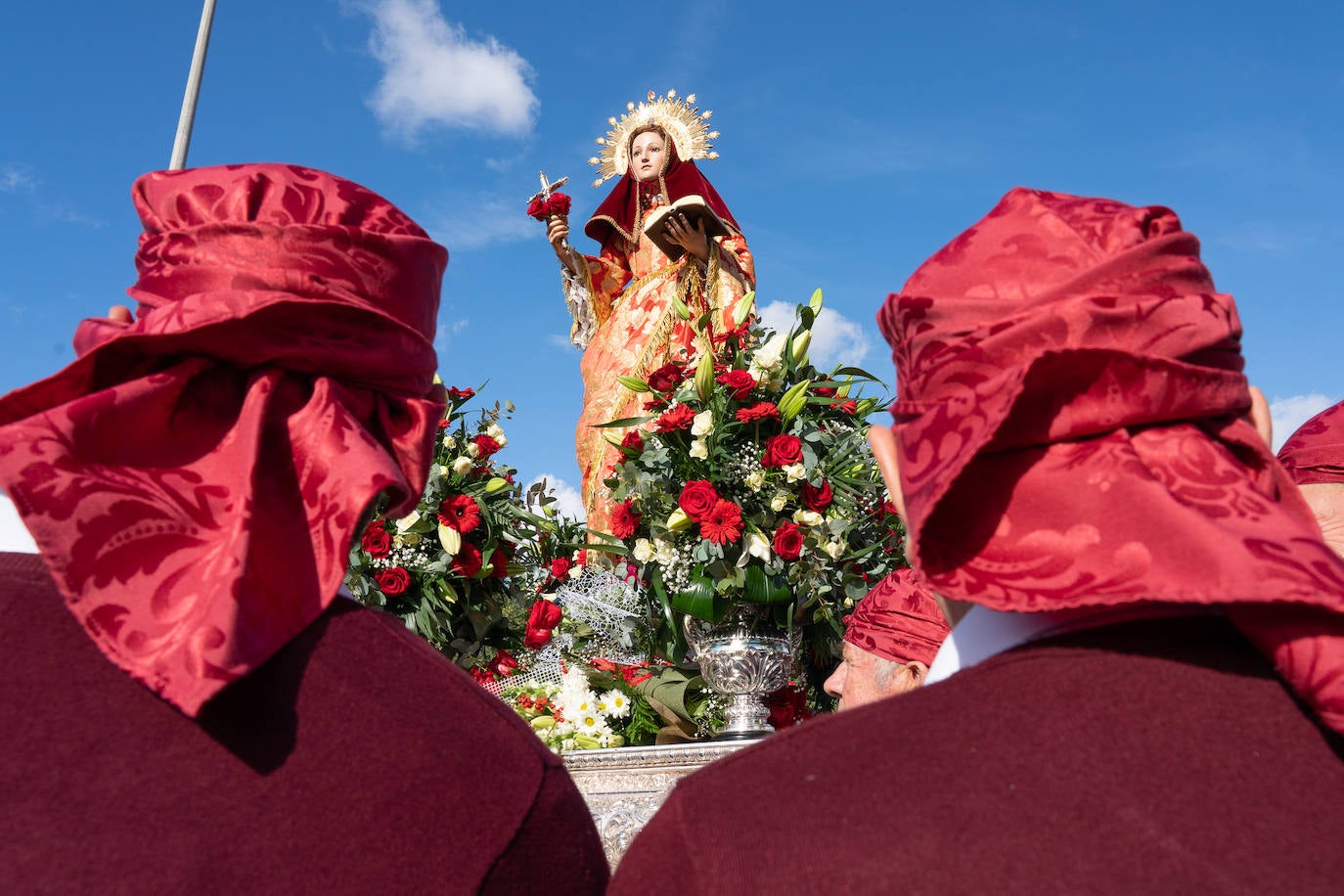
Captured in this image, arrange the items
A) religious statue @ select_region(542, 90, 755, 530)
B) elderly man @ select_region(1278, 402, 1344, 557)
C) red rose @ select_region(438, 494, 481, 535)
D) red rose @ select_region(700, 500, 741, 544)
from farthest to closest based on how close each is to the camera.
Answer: religious statue @ select_region(542, 90, 755, 530), red rose @ select_region(438, 494, 481, 535), red rose @ select_region(700, 500, 741, 544), elderly man @ select_region(1278, 402, 1344, 557)

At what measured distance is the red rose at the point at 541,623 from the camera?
13.1 feet

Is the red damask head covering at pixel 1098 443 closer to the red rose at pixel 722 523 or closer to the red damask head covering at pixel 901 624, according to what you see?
the red damask head covering at pixel 901 624

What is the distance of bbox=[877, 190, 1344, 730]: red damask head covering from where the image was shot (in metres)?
1.10

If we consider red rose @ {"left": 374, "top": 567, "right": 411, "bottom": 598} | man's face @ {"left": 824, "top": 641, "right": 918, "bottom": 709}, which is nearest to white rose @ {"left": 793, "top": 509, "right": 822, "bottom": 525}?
man's face @ {"left": 824, "top": 641, "right": 918, "bottom": 709}

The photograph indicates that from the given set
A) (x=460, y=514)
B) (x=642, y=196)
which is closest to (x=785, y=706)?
(x=460, y=514)

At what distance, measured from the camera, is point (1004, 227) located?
1.32m

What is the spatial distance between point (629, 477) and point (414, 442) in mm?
2411

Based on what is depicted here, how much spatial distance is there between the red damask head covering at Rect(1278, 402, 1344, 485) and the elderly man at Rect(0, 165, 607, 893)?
227cm

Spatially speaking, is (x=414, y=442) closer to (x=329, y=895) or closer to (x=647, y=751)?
(x=329, y=895)

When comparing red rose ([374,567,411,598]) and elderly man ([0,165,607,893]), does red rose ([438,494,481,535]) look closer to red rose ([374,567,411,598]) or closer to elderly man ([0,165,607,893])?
red rose ([374,567,411,598])

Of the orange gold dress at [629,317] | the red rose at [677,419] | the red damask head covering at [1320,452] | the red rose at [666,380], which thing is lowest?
the red damask head covering at [1320,452]

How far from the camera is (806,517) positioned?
144 inches

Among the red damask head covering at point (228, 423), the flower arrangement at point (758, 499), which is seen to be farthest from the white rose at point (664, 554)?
the red damask head covering at point (228, 423)

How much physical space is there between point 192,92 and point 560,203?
2.03m
